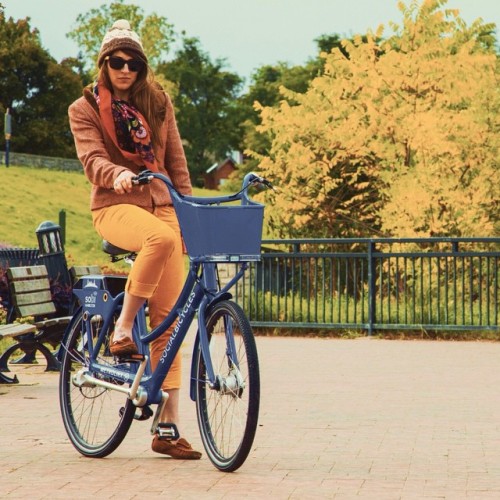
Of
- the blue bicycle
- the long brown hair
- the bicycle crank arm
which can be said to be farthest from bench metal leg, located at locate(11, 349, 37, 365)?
the long brown hair

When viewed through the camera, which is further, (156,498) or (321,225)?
(321,225)

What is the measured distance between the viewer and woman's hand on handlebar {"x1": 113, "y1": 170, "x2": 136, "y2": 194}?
5.89 meters

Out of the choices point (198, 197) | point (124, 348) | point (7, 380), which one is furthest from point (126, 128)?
point (7, 380)

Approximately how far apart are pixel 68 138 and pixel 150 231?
78878 mm

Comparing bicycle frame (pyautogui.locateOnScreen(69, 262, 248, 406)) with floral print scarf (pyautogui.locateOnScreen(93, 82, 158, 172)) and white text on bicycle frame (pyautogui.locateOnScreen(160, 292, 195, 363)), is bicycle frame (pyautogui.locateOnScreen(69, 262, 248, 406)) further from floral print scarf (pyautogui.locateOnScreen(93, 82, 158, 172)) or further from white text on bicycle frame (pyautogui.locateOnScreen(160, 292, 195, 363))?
floral print scarf (pyautogui.locateOnScreen(93, 82, 158, 172))

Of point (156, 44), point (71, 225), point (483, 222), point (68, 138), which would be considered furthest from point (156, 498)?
point (68, 138)

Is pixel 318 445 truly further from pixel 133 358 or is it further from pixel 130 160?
pixel 130 160

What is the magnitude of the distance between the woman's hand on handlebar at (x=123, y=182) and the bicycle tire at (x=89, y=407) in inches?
37.7

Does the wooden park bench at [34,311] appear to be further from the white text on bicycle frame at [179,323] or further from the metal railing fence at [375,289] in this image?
the metal railing fence at [375,289]

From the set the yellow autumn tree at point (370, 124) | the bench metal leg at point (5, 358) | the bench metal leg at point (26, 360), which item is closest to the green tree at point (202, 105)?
the yellow autumn tree at point (370, 124)

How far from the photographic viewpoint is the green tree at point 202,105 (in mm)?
96750

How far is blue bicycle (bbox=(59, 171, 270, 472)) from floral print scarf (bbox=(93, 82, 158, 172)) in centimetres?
15

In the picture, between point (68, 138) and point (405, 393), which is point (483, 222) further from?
point (68, 138)

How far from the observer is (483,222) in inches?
705
